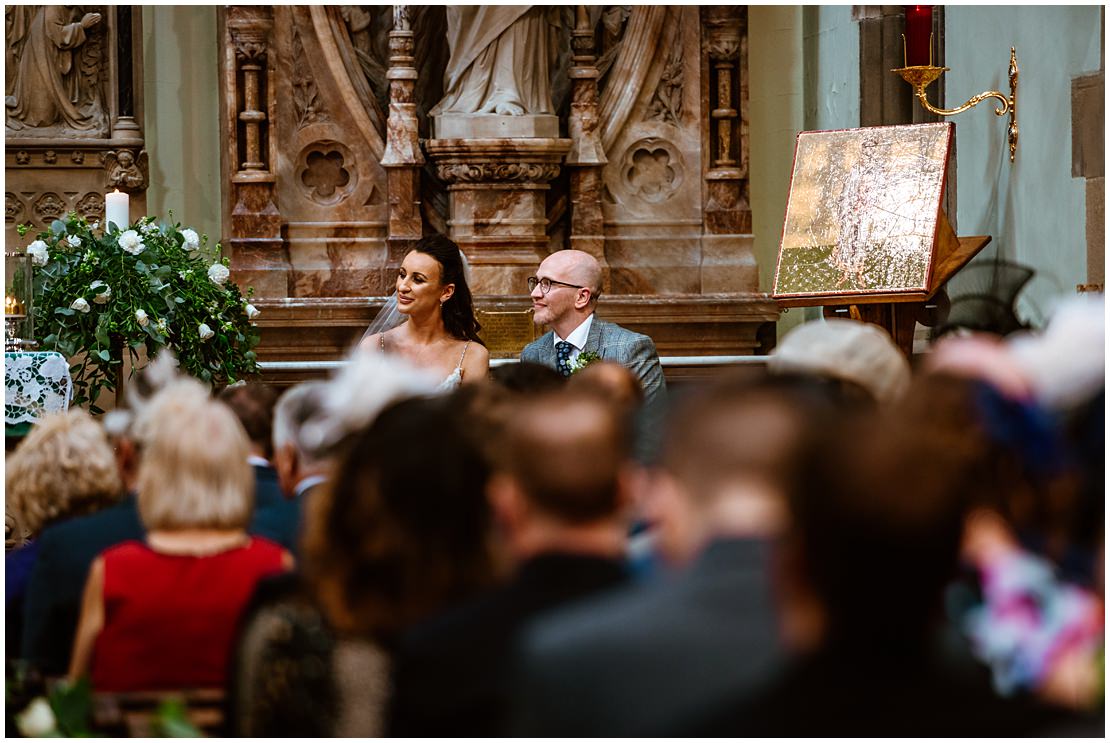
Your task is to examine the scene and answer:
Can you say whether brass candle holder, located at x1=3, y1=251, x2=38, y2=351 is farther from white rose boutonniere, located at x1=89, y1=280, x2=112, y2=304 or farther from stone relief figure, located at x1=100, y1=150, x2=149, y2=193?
stone relief figure, located at x1=100, y1=150, x2=149, y2=193

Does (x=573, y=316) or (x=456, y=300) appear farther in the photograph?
(x=456, y=300)

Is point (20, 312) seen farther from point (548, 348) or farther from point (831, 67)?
point (831, 67)

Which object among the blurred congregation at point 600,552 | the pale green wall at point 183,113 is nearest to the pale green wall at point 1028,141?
the blurred congregation at point 600,552

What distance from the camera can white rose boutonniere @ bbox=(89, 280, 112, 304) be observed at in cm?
588

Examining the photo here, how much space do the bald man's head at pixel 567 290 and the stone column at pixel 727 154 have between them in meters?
3.06

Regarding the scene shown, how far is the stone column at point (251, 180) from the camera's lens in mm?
8391

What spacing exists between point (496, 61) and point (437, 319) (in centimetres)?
287

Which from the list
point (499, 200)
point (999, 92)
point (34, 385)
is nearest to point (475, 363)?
point (34, 385)

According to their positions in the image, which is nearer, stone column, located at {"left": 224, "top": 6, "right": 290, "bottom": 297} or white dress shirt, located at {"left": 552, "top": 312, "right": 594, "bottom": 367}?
white dress shirt, located at {"left": 552, "top": 312, "right": 594, "bottom": 367}

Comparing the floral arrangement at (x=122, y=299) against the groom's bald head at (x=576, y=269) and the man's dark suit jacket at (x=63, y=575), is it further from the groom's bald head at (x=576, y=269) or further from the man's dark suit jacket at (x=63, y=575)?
the man's dark suit jacket at (x=63, y=575)

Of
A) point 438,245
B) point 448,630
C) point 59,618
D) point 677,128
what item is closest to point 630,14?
point 677,128

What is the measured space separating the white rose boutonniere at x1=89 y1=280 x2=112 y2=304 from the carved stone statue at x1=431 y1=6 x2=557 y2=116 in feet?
9.05

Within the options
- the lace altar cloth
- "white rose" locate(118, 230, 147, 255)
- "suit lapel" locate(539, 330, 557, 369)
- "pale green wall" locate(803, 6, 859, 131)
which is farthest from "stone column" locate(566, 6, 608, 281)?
the lace altar cloth

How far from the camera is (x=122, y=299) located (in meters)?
5.94
